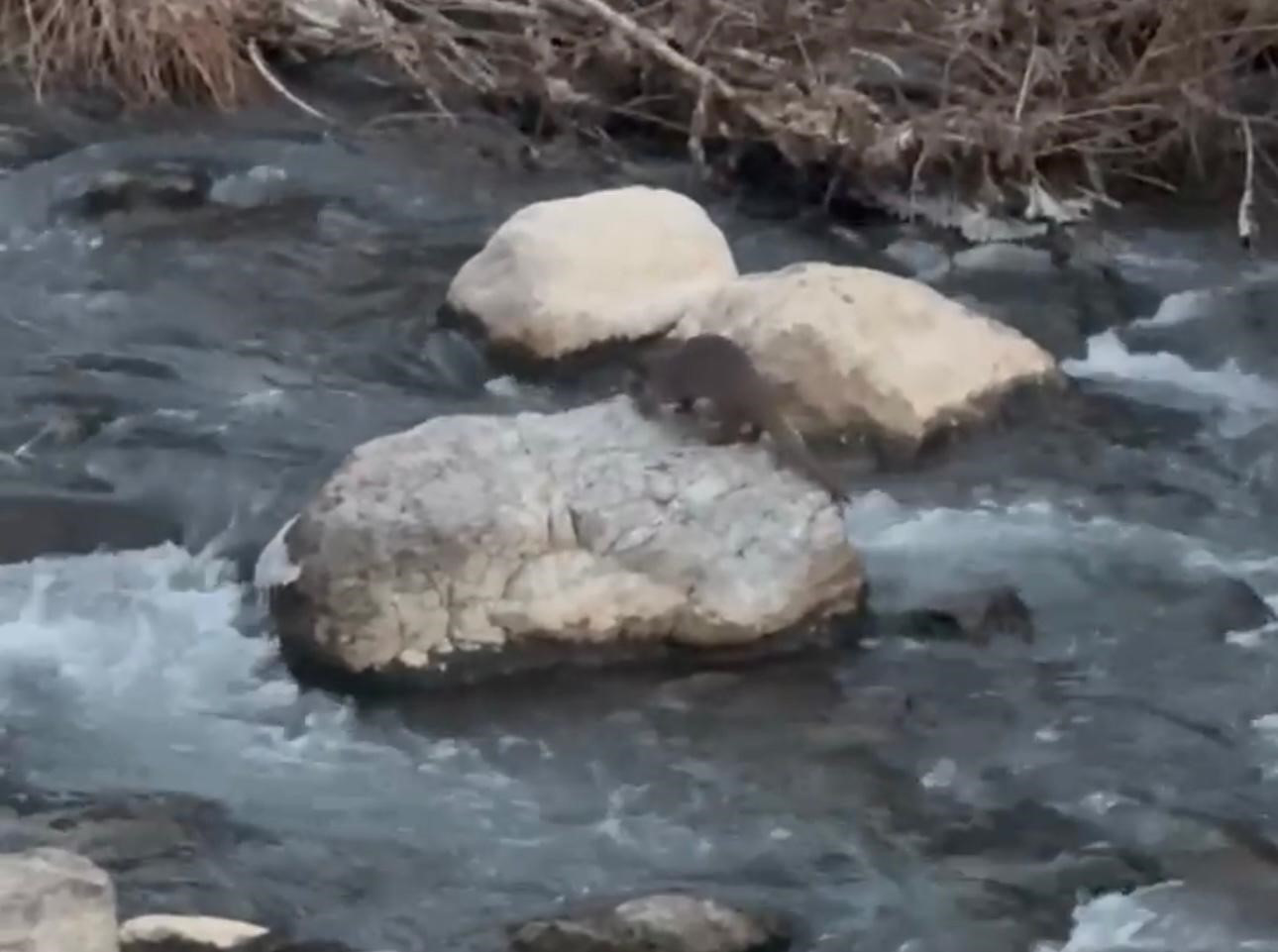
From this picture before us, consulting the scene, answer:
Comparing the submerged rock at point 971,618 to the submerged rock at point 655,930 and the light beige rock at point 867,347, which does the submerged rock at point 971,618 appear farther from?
the submerged rock at point 655,930

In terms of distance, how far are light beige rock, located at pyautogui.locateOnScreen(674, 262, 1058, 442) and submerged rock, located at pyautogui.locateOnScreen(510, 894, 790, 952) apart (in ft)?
6.56

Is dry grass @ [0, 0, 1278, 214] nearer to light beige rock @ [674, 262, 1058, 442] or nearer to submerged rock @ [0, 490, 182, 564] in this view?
light beige rock @ [674, 262, 1058, 442]

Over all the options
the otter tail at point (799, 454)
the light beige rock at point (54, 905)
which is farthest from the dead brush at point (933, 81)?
the light beige rock at point (54, 905)

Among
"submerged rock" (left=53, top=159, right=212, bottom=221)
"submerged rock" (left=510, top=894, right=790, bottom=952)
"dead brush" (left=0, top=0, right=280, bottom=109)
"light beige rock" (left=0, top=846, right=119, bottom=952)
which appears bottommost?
"submerged rock" (left=53, top=159, right=212, bottom=221)

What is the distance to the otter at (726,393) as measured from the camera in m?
5.41

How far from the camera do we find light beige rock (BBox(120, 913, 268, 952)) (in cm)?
374

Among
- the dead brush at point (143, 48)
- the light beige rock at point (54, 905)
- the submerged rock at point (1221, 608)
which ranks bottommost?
the dead brush at point (143, 48)

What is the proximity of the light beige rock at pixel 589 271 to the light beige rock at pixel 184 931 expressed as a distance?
2.66 m

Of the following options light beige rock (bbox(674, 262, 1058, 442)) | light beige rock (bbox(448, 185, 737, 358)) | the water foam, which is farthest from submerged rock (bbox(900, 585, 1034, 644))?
light beige rock (bbox(448, 185, 737, 358))

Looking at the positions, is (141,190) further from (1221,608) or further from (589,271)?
(1221,608)

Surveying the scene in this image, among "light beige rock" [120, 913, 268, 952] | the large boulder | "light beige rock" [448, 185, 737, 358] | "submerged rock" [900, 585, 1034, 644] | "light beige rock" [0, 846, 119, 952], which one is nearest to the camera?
"light beige rock" [0, 846, 119, 952]

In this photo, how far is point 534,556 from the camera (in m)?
4.75

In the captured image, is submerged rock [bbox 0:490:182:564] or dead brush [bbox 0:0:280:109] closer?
submerged rock [bbox 0:490:182:564]

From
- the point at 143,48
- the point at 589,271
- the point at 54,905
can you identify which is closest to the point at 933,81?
the point at 589,271
